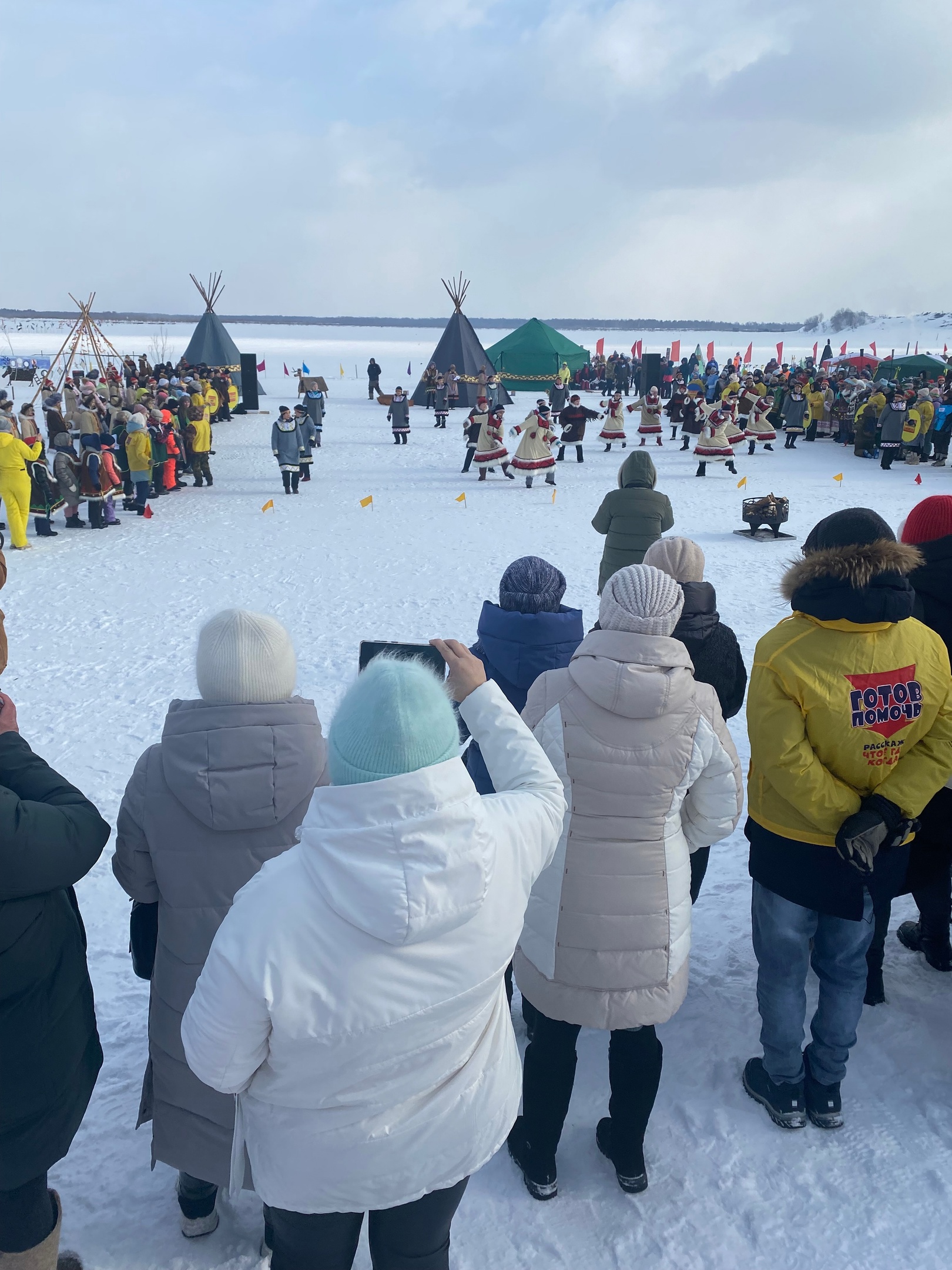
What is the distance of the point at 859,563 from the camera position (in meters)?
1.92

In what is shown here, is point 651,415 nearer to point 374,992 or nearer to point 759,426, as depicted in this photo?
point 759,426

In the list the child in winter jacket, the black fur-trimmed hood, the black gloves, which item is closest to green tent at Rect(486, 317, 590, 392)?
the child in winter jacket

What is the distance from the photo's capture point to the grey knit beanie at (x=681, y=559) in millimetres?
2889

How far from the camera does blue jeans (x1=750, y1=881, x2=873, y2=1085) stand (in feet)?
7.06

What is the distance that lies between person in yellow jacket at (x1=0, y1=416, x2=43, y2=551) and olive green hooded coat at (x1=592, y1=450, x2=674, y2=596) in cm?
567

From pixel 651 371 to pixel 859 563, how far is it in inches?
987

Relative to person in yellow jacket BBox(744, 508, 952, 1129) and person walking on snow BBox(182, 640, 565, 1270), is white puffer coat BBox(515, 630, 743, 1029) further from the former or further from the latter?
person walking on snow BBox(182, 640, 565, 1270)

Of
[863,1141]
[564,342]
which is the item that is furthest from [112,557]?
[564,342]

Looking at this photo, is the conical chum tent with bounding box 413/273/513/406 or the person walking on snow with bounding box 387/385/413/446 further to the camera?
the conical chum tent with bounding box 413/273/513/406

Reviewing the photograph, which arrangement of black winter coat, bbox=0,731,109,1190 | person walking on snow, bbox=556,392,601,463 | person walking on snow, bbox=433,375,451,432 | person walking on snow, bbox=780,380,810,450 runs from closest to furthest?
black winter coat, bbox=0,731,109,1190, person walking on snow, bbox=556,392,601,463, person walking on snow, bbox=780,380,810,450, person walking on snow, bbox=433,375,451,432

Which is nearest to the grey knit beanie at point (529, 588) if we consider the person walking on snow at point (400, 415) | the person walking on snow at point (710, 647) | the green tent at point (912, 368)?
the person walking on snow at point (710, 647)

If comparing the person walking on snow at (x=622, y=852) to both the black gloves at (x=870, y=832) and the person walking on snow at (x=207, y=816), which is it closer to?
the black gloves at (x=870, y=832)

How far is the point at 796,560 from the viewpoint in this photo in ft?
7.00

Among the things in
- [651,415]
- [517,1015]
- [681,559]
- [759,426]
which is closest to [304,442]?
[651,415]
